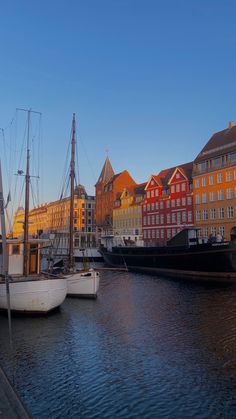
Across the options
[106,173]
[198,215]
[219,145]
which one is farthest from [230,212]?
[106,173]

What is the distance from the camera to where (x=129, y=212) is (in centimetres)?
10456

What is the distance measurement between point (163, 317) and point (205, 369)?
8931 mm

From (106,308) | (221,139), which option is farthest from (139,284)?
(221,139)

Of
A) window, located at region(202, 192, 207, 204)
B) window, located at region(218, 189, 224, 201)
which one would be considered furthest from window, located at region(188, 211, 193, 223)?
window, located at region(218, 189, 224, 201)

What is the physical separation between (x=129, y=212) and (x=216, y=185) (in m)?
36.6

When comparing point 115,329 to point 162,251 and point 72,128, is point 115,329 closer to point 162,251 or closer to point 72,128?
point 72,128

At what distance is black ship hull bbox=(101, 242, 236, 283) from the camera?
139 feet

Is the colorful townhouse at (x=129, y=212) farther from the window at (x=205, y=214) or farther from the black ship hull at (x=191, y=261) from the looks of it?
the black ship hull at (x=191, y=261)

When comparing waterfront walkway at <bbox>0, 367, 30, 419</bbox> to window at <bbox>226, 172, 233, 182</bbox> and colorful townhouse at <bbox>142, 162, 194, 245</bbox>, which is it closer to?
window at <bbox>226, 172, 233, 182</bbox>

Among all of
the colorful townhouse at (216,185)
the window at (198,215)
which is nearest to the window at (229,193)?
the colorful townhouse at (216,185)

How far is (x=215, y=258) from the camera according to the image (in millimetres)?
43656

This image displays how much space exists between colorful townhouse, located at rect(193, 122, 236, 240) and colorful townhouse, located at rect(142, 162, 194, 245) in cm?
329

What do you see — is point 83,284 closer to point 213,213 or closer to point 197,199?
point 213,213

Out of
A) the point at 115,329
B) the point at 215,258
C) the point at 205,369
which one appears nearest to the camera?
the point at 205,369
